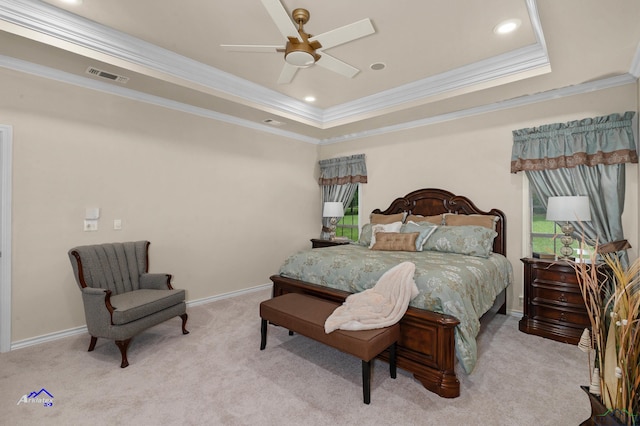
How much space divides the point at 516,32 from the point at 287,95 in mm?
2704

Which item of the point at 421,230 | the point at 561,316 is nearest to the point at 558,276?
the point at 561,316

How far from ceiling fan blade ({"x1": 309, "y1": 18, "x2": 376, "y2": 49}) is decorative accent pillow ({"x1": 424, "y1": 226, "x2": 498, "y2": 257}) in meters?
2.41

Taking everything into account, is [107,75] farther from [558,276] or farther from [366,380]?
[558,276]

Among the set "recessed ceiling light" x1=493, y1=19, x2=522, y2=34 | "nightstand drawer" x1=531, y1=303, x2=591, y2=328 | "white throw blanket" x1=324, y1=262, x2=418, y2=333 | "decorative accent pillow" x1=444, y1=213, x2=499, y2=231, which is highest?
"recessed ceiling light" x1=493, y1=19, x2=522, y2=34

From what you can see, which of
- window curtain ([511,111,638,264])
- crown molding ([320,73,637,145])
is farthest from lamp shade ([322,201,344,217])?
window curtain ([511,111,638,264])

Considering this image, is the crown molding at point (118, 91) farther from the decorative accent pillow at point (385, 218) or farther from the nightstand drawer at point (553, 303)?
the nightstand drawer at point (553, 303)

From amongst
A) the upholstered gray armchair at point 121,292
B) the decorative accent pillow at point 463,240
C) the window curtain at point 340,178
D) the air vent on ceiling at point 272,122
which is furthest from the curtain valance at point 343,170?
the upholstered gray armchair at point 121,292

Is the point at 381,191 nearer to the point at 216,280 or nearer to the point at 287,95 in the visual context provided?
the point at 287,95

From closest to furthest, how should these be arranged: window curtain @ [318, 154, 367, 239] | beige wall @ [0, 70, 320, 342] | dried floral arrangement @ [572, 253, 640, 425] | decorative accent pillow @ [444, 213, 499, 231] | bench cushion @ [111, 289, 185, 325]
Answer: dried floral arrangement @ [572, 253, 640, 425] → bench cushion @ [111, 289, 185, 325] → beige wall @ [0, 70, 320, 342] → decorative accent pillow @ [444, 213, 499, 231] → window curtain @ [318, 154, 367, 239]

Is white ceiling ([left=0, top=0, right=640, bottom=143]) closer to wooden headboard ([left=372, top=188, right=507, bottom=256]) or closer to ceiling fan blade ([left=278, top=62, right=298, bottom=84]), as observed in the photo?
ceiling fan blade ([left=278, top=62, right=298, bottom=84])

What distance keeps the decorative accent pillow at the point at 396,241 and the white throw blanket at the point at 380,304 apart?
1207mm

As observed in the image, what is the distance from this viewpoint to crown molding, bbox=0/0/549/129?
2.47 m

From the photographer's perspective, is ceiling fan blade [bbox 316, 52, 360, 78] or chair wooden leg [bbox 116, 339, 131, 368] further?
ceiling fan blade [bbox 316, 52, 360, 78]

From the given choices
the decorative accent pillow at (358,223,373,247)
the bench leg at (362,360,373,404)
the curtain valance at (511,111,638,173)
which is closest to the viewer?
the bench leg at (362,360,373,404)
